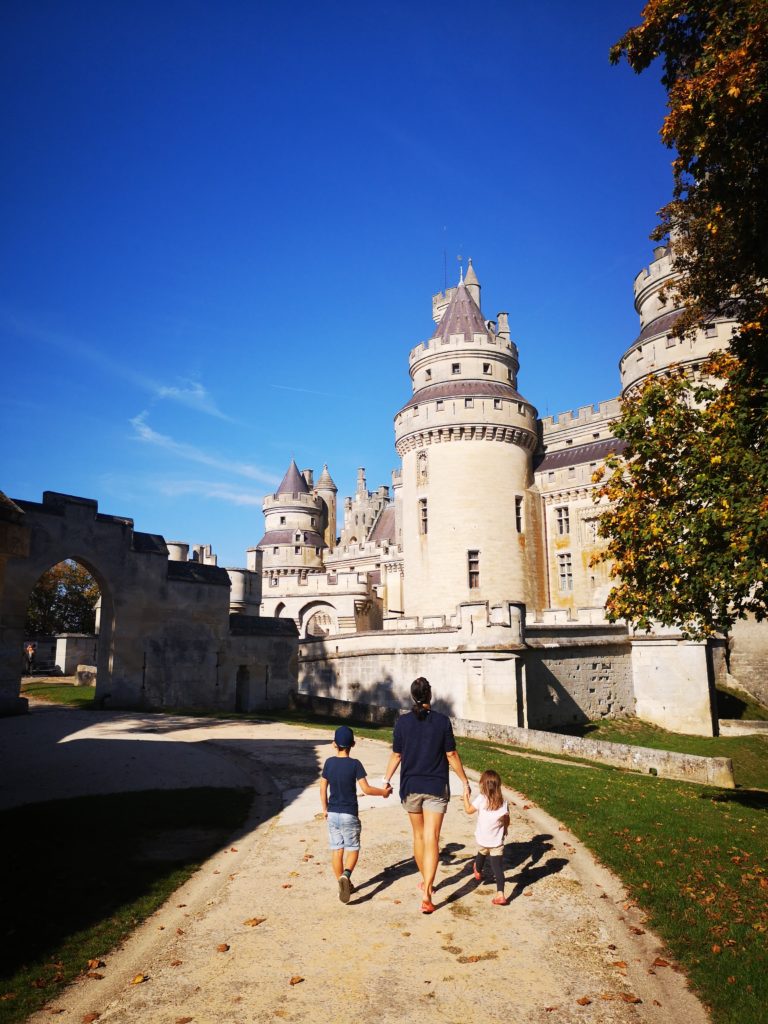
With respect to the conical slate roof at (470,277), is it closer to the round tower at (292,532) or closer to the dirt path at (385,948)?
the round tower at (292,532)

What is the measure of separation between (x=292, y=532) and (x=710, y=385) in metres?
47.5

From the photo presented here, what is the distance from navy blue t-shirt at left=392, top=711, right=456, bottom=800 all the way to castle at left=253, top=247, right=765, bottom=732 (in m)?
16.4

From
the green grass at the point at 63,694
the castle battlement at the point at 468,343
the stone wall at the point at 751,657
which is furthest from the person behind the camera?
the castle battlement at the point at 468,343

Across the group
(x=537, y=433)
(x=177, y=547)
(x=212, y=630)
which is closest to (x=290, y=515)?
(x=537, y=433)

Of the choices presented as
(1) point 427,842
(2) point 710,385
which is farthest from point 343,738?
(2) point 710,385

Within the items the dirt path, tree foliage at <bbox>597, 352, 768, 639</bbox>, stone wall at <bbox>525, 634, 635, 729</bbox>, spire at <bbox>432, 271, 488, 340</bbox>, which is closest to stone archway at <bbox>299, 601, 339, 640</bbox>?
spire at <bbox>432, 271, 488, 340</bbox>

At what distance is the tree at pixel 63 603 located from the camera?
49.5 metres

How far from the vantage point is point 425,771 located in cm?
675

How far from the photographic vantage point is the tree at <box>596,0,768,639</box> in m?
9.21

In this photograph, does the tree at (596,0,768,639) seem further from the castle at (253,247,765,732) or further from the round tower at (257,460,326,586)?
the round tower at (257,460,326,586)

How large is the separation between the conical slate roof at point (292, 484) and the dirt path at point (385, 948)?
165 feet

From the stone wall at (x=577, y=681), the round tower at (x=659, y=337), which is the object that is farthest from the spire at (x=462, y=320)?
the stone wall at (x=577, y=681)

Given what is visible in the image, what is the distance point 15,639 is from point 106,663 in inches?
135

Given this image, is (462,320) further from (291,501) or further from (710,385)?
(710,385)
